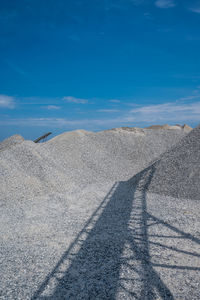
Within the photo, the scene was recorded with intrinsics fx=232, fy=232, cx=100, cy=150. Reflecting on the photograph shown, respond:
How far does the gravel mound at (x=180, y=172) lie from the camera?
12.8 metres

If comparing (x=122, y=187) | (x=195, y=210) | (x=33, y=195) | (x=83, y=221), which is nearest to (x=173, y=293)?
(x=83, y=221)

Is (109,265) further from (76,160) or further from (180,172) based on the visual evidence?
(76,160)

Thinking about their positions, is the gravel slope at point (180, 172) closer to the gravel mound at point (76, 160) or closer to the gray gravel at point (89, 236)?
the gray gravel at point (89, 236)

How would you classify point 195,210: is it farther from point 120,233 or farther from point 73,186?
point 73,186

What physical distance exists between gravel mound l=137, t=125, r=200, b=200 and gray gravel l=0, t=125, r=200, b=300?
0.35m

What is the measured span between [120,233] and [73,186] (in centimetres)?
829

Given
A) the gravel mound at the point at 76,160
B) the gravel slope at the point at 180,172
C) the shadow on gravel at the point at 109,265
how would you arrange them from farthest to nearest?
the gravel mound at the point at 76,160 < the gravel slope at the point at 180,172 < the shadow on gravel at the point at 109,265

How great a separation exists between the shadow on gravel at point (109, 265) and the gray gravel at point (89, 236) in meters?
0.02

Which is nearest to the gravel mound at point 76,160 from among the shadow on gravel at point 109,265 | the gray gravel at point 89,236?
the gray gravel at point 89,236

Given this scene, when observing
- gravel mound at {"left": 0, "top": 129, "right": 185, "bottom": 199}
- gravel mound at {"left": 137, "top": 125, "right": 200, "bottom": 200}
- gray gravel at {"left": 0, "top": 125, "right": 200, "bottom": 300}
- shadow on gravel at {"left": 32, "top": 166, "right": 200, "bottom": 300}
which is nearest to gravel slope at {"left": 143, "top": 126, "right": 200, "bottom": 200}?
gravel mound at {"left": 137, "top": 125, "right": 200, "bottom": 200}

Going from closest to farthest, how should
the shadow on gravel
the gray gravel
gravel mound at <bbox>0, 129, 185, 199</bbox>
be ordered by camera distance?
1. the shadow on gravel
2. the gray gravel
3. gravel mound at <bbox>0, 129, 185, 199</bbox>

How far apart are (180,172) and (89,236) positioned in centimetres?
851

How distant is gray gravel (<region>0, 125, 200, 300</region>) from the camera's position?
15.9ft

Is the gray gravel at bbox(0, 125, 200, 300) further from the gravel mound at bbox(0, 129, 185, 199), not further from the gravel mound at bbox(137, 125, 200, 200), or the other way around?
the gravel mound at bbox(137, 125, 200, 200)
